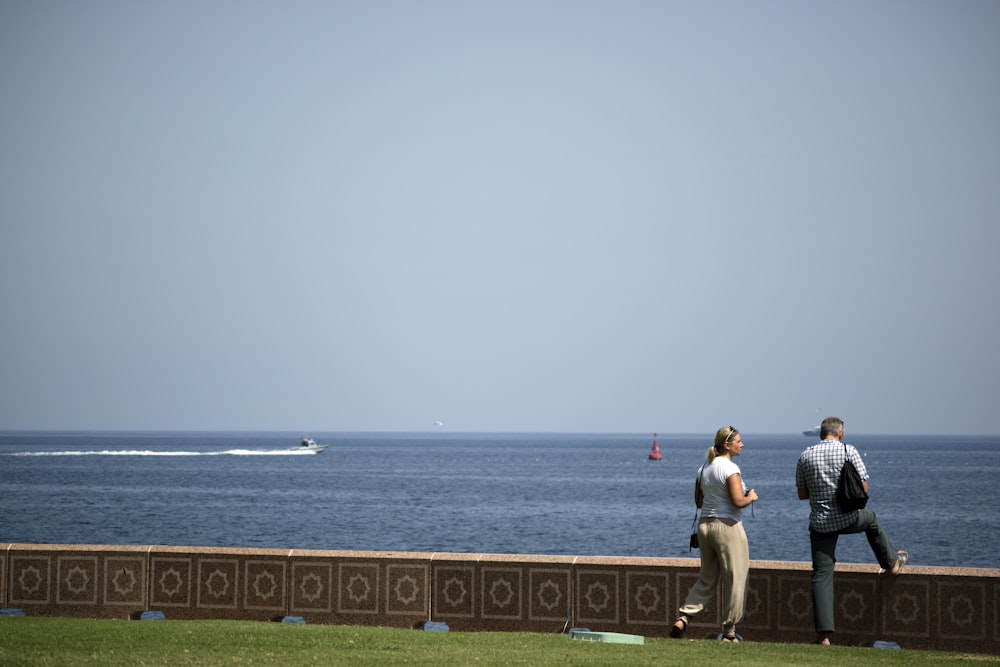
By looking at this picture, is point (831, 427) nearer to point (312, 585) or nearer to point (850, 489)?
point (850, 489)

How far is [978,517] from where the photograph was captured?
69.1 metres

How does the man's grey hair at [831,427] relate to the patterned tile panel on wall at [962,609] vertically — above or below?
above

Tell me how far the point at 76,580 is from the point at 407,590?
135 inches

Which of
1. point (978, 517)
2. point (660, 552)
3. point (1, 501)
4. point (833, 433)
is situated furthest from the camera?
point (1, 501)

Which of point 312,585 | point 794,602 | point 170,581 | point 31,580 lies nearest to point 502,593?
point 312,585

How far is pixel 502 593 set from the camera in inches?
470

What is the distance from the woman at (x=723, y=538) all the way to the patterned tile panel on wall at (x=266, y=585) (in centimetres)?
386

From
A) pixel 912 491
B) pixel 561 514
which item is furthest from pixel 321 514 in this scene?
pixel 912 491

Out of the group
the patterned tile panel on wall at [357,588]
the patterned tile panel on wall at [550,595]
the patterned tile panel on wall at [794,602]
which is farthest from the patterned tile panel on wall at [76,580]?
the patterned tile panel on wall at [794,602]

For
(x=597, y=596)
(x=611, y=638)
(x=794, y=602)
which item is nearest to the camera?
(x=611, y=638)

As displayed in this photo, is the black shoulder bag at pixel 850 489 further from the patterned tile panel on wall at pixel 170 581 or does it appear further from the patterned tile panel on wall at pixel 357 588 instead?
the patterned tile panel on wall at pixel 170 581

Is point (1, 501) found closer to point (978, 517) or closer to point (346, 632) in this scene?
point (978, 517)

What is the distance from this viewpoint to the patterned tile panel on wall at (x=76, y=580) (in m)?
12.7

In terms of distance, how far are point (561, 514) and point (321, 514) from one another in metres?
13.2
